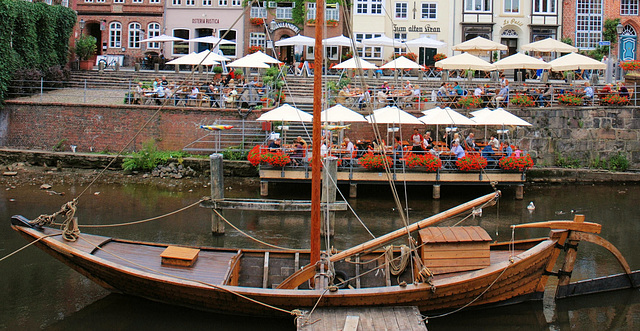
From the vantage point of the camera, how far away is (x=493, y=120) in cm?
2542

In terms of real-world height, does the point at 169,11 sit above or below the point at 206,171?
above

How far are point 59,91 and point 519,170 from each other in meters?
21.3

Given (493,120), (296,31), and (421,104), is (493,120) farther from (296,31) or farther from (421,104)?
(296,31)

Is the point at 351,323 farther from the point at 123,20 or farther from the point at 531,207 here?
the point at 123,20

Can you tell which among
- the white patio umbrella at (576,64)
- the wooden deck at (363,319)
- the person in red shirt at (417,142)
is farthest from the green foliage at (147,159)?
the white patio umbrella at (576,64)

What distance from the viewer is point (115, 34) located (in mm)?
45062

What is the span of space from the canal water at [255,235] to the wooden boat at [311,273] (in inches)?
14.8

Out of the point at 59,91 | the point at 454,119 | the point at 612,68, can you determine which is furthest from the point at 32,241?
the point at 612,68

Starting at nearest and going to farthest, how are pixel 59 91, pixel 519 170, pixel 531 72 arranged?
pixel 519 170, pixel 59 91, pixel 531 72

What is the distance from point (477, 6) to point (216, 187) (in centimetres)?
2752

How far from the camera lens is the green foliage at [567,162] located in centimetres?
2927

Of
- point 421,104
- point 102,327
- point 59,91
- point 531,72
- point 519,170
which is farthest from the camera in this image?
point 531,72

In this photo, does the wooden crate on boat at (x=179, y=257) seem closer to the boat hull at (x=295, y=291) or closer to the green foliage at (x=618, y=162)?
the boat hull at (x=295, y=291)

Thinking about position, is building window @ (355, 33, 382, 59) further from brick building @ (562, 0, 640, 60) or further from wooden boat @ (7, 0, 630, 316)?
wooden boat @ (7, 0, 630, 316)
